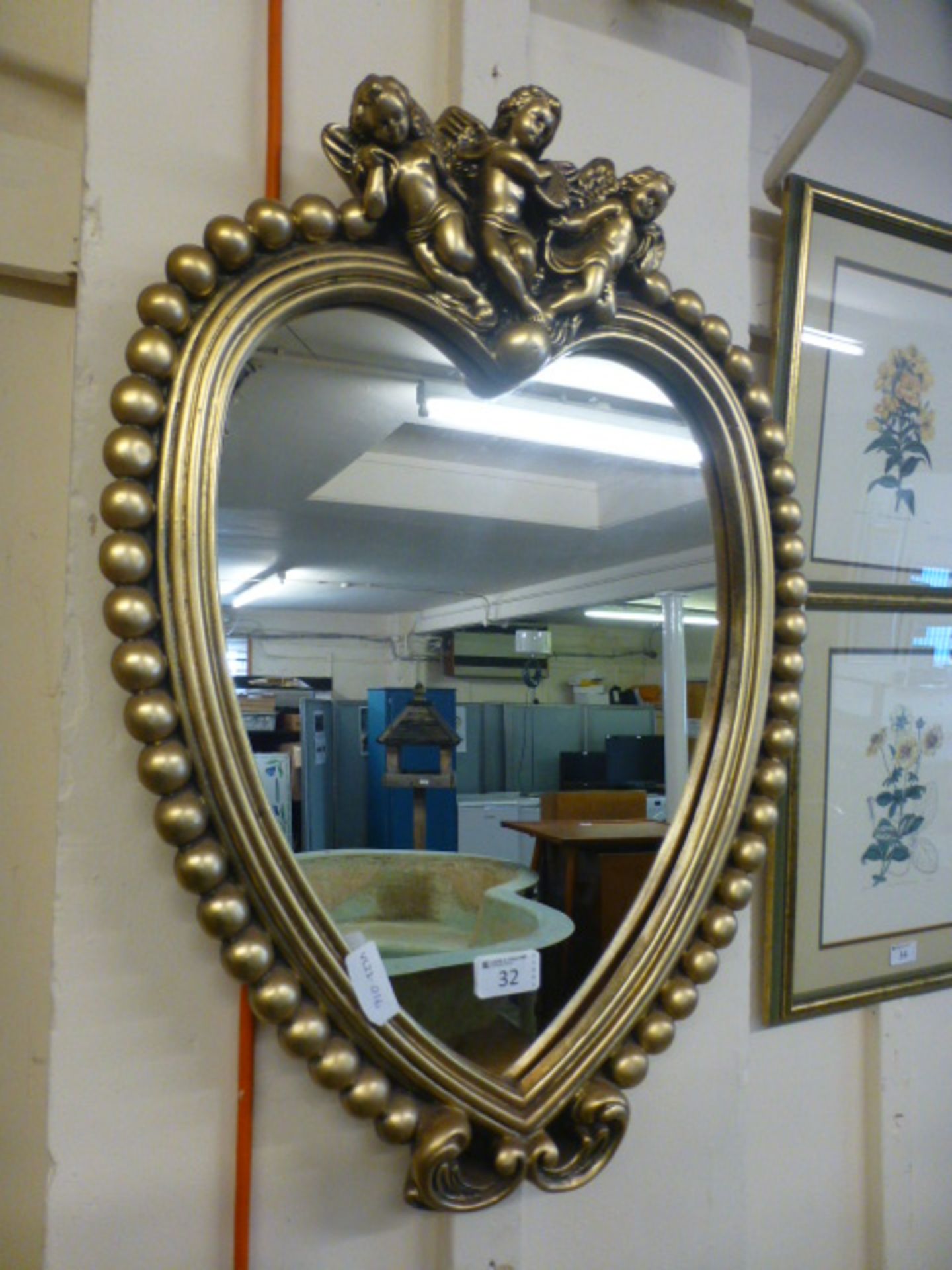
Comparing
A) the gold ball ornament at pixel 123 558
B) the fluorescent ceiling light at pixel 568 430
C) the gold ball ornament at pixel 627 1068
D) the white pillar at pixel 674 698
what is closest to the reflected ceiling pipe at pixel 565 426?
the fluorescent ceiling light at pixel 568 430

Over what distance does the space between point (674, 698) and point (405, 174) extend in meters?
0.39

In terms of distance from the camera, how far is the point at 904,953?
850 millimetres

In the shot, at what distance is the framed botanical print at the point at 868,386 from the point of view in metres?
0.80

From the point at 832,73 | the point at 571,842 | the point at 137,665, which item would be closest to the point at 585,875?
the point at 571,842

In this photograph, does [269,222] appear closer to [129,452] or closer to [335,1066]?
[129,452]

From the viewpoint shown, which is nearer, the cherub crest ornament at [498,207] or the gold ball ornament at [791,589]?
the cherub crest ornament at [498,207]

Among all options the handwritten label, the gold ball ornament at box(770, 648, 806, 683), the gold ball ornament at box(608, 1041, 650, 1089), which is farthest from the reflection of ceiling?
the handwritten label

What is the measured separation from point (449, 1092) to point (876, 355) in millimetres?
737

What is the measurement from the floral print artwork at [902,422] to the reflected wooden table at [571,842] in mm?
437

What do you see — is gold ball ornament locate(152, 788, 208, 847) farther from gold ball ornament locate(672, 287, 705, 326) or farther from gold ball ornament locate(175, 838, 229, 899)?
gold ball ornament locate(672, 287, 705, 326)

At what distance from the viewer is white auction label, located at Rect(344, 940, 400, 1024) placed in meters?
0.51

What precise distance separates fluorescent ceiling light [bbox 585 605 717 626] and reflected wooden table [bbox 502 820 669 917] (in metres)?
0.15

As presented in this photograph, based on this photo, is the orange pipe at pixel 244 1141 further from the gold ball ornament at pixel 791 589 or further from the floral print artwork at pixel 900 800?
the floral print artwork at pixel 900 800

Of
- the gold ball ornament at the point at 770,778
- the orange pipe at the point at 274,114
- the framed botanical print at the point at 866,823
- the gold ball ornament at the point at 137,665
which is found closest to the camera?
the gold ball ornament at the point at 137,665
